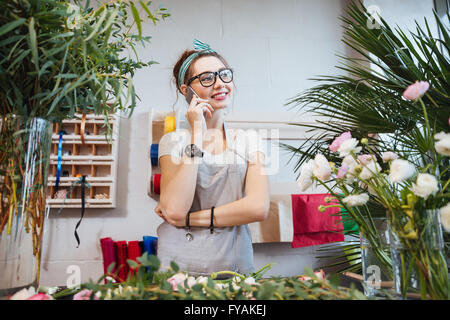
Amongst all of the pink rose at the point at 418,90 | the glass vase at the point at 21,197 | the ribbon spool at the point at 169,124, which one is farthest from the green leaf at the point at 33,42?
the ribbon spool at the point at 169,124

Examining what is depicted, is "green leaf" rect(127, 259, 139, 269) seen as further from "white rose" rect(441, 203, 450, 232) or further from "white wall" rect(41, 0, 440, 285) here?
"white wall" rect(41, 0, 440, 285)

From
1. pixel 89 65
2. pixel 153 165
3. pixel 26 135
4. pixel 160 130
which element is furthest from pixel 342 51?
pixel 26 135

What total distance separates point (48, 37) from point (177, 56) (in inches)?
66.2

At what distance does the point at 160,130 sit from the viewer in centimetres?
205

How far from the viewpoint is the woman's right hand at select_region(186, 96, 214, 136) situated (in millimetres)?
1330

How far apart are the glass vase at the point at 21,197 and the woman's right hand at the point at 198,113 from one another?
80cm

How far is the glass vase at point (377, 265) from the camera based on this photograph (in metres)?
0.55

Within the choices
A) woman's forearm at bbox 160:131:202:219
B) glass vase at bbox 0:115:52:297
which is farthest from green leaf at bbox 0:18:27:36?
woman's forearm at bbox 160:131:202:219

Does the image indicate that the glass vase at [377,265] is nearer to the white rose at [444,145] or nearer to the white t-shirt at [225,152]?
→ the white rose at [444,145]

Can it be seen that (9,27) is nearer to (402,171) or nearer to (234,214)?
(402,171)

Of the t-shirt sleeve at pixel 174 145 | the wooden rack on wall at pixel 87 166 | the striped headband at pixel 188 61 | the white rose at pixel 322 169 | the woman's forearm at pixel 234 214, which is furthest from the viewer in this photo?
the wooden rack on wall at pixel 87 166

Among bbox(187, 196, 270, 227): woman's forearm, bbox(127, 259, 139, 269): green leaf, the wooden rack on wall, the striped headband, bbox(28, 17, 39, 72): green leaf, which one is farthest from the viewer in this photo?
Result: the wooden rack on wall

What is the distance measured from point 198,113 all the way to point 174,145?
6.9 inches

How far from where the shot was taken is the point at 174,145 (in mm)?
1338
